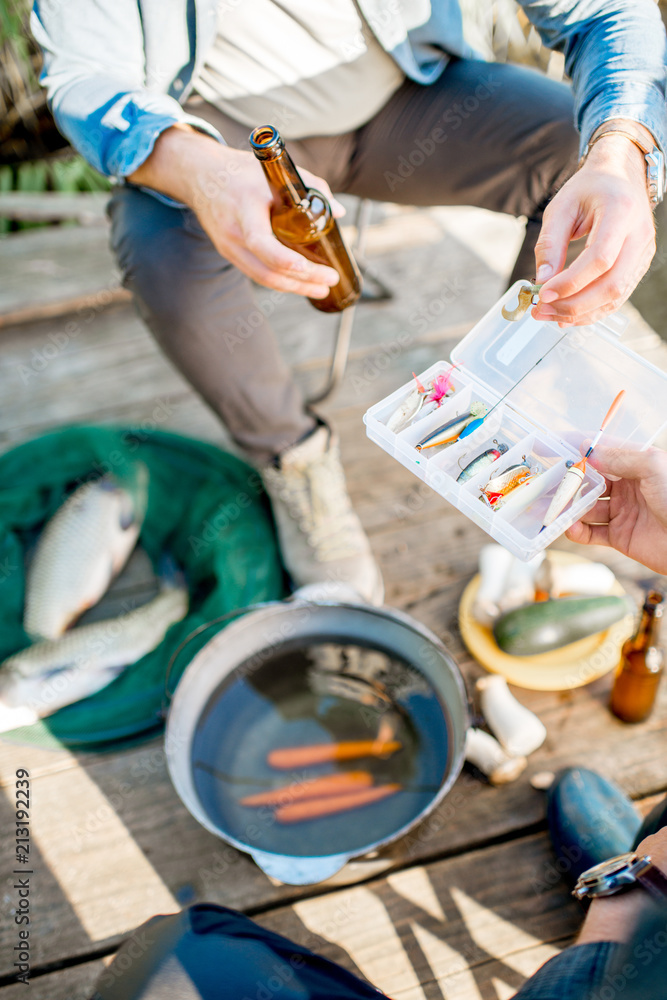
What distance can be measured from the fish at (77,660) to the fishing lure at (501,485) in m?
0.87

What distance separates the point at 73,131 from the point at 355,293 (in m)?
0.62

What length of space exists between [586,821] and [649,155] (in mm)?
1137

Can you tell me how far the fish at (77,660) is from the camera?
1.39m

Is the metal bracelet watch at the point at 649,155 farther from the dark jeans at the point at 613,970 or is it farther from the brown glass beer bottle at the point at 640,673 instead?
the dark jeans at the point at 613,970

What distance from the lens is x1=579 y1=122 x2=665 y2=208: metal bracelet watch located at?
106 centimetres

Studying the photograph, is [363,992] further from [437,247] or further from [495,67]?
[437,247]

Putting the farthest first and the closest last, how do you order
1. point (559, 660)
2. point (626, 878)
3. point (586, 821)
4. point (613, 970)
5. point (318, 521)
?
1. point (318, 521)
2. point (559, 660)
3. point (586, 821)
4. point (626, 878)
5. point (613, 970)

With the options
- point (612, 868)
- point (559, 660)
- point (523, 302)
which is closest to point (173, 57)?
point (523, 302)

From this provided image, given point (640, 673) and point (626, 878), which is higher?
point (626, 878)

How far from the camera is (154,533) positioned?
172 cm

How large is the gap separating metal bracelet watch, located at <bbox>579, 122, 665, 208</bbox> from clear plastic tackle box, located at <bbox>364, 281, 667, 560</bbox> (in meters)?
→ 0.21

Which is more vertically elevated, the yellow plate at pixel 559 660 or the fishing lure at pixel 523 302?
the fishing lure at pixel 523 302

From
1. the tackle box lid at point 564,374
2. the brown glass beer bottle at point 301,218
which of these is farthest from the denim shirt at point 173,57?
the tackle box lid at point 564,374

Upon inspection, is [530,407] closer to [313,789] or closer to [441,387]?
[441,387]
